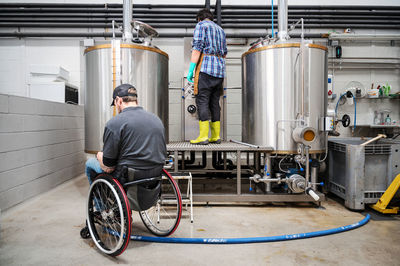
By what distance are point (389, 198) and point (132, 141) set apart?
87.7 inches

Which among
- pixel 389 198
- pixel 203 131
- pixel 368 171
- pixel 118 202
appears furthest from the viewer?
pixel 203 131

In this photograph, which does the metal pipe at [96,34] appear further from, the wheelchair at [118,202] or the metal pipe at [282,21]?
the wheelchair at [118,202]

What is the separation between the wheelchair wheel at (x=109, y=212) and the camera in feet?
4.85

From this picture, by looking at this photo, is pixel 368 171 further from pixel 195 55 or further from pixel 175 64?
pixel 175 64

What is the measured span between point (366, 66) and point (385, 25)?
681mm

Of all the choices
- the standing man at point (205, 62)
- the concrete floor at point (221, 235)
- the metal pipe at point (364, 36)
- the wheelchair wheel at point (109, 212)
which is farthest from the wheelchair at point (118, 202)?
the metal pipe at point (364, 36)

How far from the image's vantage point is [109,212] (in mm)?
1637

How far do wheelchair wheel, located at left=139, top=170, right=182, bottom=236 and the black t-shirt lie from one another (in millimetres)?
298

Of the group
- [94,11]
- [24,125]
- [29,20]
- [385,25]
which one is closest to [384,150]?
[385,25]

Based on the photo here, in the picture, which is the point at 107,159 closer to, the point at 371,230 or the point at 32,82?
the point at 371,230

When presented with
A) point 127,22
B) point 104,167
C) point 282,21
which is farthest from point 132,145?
point 282,21

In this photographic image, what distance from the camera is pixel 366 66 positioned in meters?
4.62

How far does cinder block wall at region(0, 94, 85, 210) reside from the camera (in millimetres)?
2467

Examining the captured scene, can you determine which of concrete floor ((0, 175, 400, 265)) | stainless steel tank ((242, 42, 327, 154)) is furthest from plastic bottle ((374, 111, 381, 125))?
concrete floor ((0, 175, 400, 265))
